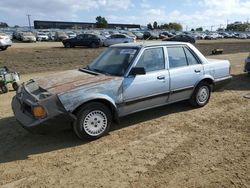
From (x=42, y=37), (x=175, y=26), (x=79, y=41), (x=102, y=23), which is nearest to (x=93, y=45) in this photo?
(x=79, y=41)

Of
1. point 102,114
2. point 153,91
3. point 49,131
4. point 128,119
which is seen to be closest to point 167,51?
point 153,91

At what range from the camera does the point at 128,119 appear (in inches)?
235

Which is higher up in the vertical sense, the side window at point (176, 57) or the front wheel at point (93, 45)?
the side window at point (176, 57)

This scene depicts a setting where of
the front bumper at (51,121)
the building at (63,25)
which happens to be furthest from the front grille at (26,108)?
the building at (63,25)

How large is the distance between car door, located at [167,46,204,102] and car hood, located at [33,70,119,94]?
147cm

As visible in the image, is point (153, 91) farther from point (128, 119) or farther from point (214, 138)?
point (214, 138)

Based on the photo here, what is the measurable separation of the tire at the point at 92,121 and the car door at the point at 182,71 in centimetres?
167

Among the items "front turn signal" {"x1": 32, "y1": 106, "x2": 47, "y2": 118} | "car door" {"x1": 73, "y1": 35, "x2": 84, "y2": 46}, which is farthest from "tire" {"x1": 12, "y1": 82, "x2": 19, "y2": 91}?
"car door" {"x1": 73, "y1": 35, "x2": 84, "y2": 46}

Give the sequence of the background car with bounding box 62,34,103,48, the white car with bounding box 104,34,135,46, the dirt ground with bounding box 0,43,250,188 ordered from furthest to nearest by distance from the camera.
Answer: the white car with bounding box 104,34,135,46 < the background car with bounding box 62,34,103,48 < the dirt ground with bounding box 0,43,250,188

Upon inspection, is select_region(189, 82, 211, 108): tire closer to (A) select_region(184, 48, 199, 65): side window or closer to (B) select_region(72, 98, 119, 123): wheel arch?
(A) select_region(184, 48, 199, 65): side window

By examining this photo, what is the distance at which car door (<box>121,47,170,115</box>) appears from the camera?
5.25m

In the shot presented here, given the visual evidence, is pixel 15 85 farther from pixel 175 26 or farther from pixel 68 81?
pixel 175 26

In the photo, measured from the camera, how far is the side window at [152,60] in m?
5.56

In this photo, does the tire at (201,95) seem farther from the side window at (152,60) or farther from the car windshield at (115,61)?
the car windshield at (115,61)
